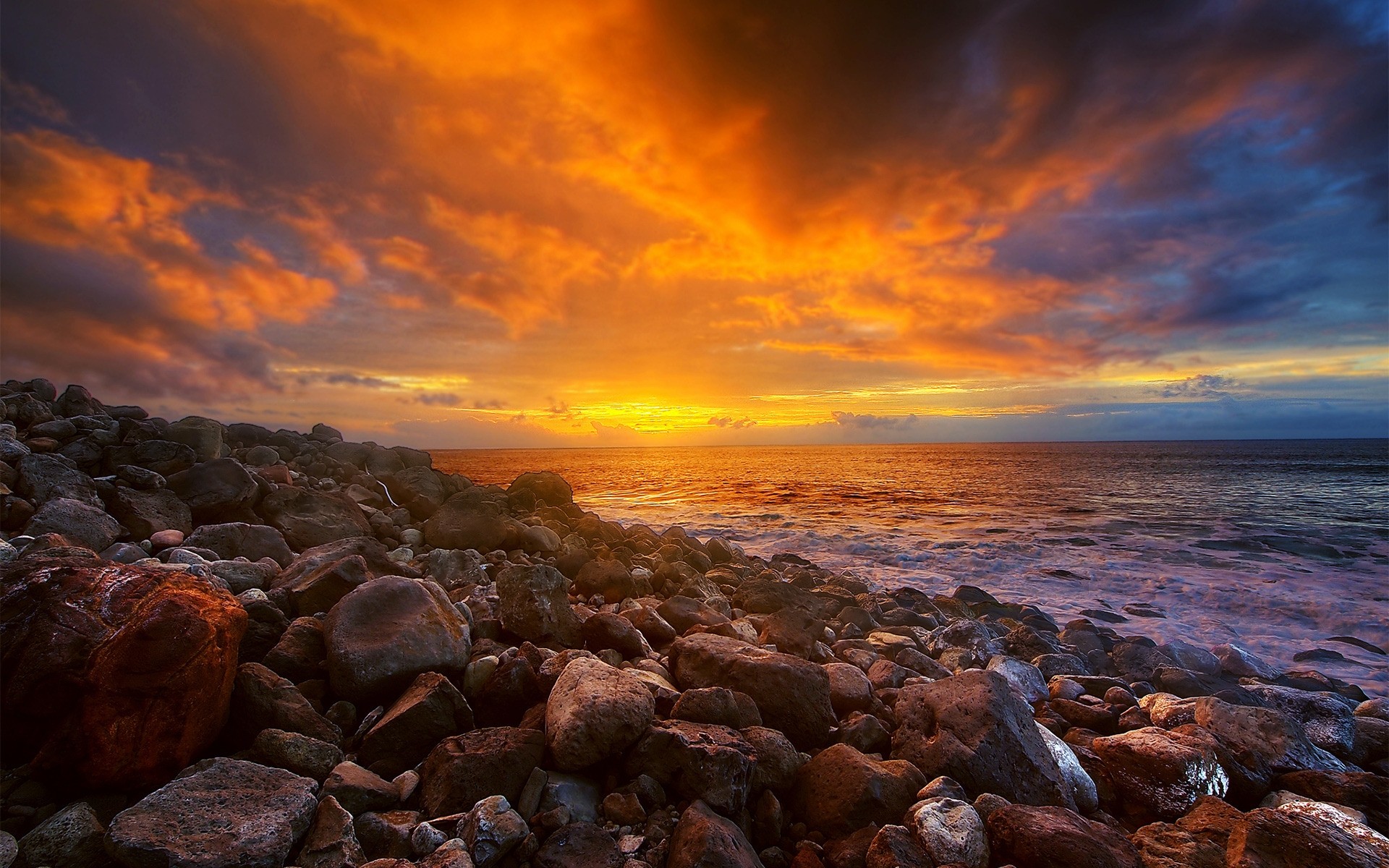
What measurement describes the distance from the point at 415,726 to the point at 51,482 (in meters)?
6.94

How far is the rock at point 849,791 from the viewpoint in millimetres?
3256

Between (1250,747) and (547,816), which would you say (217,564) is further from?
(1250,747)

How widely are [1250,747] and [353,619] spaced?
23.1ft

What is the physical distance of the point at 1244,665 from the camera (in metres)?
7.85

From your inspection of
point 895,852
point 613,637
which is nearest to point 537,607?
point 613,637

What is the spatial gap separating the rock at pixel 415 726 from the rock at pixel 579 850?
3.58ft

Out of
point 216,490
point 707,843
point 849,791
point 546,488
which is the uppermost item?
point 216,490

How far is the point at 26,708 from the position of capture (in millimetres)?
2924

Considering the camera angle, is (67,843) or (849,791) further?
(849,791)

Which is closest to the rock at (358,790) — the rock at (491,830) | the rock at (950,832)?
the rock at (491,830)

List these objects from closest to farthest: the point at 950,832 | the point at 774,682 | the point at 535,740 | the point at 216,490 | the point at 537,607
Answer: the point at 950,832 < the point at 535,740 < the point at 774,682 < the point at 537,607 < the point at 216,490

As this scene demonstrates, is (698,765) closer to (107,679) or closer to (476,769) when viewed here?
(476,769)

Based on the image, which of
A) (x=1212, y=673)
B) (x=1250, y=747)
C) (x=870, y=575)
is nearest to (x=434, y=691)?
(x=1250, y=747)

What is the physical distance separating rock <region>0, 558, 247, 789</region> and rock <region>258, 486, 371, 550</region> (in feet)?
15.4
